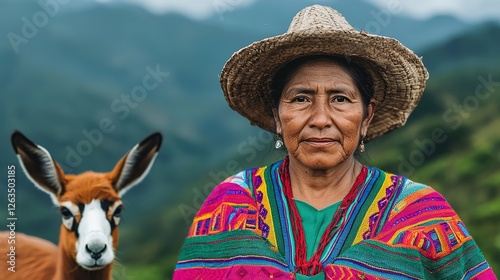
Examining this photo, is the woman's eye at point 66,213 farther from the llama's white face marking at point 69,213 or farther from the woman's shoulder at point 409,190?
the woman's shoulder at point 409,190

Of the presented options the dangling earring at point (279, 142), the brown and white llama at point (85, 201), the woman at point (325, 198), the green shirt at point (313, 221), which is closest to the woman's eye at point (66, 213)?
the brown and white llama at point (85, 201)

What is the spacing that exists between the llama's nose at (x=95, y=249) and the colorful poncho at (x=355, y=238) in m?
0.83

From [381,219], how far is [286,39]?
725 mm

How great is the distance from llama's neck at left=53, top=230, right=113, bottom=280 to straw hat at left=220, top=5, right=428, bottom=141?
46.5 inches

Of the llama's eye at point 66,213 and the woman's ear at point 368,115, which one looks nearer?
the woman's ear at point 368,115

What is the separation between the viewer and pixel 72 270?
3.72 m

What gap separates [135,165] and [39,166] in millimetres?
486

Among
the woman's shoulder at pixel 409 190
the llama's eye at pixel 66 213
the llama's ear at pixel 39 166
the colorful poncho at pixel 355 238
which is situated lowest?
the colorful poncho at pixel 355 238

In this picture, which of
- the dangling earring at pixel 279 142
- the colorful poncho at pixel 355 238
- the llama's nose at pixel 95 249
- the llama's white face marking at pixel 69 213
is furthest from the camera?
the llama's white face marking at pixel 69 213

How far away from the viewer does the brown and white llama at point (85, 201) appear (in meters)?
3.56

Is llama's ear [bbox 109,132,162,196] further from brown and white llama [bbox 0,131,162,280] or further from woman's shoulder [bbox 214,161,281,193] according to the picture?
woman's shoulder [bbox 214,161,281,193]

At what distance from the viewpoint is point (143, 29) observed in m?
14.4

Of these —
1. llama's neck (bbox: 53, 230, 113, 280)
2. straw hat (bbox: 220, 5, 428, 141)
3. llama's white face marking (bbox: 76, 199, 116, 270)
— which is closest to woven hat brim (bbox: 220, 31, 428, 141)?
straw hat (bbox: 220, 5, 428, 141)

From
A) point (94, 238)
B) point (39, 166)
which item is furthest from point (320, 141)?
point (39, 166)
